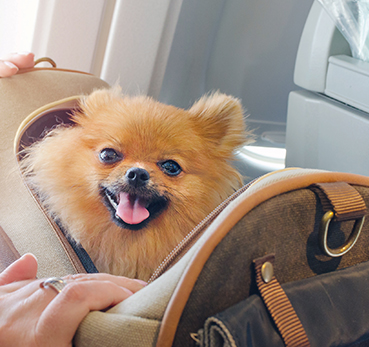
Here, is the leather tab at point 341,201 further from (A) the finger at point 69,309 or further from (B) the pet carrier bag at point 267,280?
(A) the finger at point 69,309

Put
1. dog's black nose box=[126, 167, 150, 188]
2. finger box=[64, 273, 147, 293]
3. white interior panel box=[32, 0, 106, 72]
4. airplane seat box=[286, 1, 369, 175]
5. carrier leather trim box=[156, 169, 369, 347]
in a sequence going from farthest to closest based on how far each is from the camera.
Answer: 1. white interior panel box=[32, 0, 106, 72]
2. airplane seat box=[286, 1, 369, 175]
3. dog's black nose box=[126, 167, 150, 188]
4. finger box=[64, 273, 147, 293]
5. carrier leather trim box=[156, 169, 369, 347]

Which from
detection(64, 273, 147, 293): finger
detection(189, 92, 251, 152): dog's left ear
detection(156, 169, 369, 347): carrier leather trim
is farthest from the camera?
detection(189, 92, 251, 152): dog's left ear

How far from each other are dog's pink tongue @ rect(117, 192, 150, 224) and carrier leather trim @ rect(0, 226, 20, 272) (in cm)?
22

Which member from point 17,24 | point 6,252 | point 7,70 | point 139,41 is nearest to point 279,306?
point 6,252

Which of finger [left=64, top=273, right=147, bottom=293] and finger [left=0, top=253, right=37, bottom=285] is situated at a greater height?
finger [left=64, top=273, right=147, bottom=293]

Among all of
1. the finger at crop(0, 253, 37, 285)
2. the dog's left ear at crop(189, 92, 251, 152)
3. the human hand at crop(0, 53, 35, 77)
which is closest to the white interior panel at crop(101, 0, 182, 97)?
the human hand at crop(0, 53, 35, 77)

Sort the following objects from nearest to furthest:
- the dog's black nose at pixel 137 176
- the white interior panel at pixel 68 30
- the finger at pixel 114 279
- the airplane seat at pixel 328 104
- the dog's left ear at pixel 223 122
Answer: the finger at pixel 114 279 < the dog's black nose at pixel 137 176 < the dog's left ear at pixel 223 122 < the airplane seat at pixel 328 104 < the white interior panel at pixel 68 30

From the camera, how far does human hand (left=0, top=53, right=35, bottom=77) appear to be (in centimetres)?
89

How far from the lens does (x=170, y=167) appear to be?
2.05 feet

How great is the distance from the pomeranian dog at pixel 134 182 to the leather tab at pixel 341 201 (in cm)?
25

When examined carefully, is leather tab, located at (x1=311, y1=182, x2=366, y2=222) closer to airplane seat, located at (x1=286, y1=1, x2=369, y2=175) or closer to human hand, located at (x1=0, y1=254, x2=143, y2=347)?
human hand, located at (x1=0, y1=254, x2=143, y2=347)

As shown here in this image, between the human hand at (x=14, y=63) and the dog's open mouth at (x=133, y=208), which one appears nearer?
the dog's open mouth at (x=133, y=208)

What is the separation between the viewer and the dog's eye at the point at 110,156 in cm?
62

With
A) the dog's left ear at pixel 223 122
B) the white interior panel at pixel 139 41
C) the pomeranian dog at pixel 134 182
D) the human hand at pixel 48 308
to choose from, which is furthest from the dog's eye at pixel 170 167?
the white interior panel at pixel 139 41
